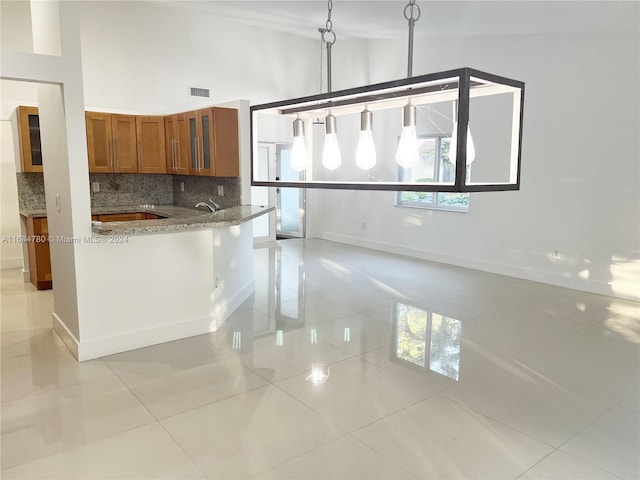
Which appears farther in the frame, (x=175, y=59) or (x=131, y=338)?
(x=175, y=59)

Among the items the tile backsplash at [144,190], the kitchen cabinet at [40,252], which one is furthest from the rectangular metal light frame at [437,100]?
the kitchen cabinet at [40,252]

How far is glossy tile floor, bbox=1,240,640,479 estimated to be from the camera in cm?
227

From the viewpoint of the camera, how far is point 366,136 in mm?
1819

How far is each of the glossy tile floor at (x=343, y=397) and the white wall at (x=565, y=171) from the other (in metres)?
0.88

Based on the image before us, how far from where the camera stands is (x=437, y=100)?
175cm

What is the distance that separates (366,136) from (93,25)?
626 centimetres

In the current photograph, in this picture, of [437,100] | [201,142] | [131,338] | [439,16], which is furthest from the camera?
[201,142]

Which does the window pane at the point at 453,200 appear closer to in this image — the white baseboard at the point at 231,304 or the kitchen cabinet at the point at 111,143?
the white baseboard at the point at 231,304

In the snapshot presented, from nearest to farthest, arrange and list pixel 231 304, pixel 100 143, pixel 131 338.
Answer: pixel 131 338, pixel 231 304, pixel 100 143

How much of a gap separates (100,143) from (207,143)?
Answer: 1567 mm

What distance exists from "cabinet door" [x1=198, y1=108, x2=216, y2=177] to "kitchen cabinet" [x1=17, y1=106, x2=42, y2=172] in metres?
1.85

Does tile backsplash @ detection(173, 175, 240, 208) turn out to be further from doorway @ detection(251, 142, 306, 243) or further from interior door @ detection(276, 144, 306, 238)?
interior door @ detection(276, 144, 306, 238)

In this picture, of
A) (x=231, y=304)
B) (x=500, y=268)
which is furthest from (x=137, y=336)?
(x=500, y=268)

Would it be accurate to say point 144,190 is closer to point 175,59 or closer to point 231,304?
point 175,59
